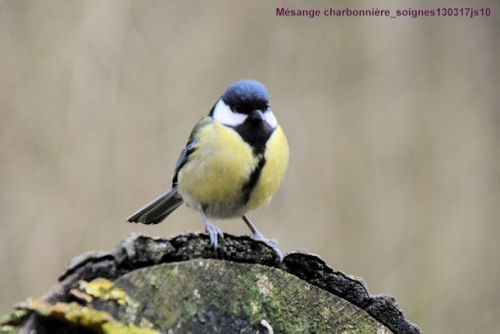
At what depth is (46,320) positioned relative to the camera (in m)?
1.15

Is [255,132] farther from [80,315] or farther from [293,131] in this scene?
[293,131]

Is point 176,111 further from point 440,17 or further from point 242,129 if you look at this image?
point 440,17

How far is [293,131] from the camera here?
11.2 ft

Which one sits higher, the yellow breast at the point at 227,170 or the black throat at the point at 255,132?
the black throat at the point at 255,132

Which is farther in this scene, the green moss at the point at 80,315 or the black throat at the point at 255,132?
the black throat at the point at 255,132

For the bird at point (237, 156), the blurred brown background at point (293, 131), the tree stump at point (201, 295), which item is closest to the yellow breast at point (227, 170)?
the bird at point (237, 156)

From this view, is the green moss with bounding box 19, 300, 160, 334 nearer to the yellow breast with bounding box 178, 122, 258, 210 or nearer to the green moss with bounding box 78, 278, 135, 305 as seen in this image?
the green moss with bounding box 78, 278, 135, 305

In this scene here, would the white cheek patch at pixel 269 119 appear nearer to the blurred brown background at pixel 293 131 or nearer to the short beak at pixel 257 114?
the short beak at pixel 257 114

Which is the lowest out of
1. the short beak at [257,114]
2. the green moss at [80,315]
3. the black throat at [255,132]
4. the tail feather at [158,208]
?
the green moss at [80,315]

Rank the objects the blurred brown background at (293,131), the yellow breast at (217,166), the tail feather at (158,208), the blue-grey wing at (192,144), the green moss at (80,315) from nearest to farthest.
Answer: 1. the green moss at (80,315)
2. the yellow breast at (217,166)
3. the blue-grey wing at (192,144)
4. the tail feather at (158,208)
5. the blurred brown background at (293,131)

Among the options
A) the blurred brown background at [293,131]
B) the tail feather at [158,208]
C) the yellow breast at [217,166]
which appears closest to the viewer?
the yellow breast at [217,166]

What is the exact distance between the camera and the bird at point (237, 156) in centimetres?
210

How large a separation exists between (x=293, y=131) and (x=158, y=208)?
1.01m

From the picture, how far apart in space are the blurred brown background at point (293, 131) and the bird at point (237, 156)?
1.03 metres
